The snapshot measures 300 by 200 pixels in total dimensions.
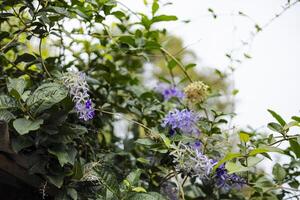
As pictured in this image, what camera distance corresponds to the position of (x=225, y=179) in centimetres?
122

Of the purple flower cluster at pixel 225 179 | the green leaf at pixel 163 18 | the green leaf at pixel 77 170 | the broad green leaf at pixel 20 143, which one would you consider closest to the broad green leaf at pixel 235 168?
the purple flower cluster at pixel 225 179

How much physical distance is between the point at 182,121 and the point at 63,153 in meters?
0.41

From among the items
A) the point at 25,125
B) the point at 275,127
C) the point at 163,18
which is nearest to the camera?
the point at 25,125

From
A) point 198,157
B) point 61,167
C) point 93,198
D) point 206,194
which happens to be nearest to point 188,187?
point 206,194

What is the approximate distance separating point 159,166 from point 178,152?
0.65 ft

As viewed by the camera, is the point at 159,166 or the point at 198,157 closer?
the point at 198,157

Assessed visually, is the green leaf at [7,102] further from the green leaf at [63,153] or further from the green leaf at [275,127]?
the green leaf at [275,127]

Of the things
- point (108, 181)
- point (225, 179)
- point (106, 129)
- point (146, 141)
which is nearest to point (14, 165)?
point (108, 181)

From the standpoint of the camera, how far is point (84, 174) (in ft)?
3.25

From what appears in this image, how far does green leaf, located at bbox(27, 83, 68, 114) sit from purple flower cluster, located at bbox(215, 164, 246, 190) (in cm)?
49

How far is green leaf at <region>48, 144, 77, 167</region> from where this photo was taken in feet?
3.05

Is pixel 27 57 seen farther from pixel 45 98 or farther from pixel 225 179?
pixel 225 179

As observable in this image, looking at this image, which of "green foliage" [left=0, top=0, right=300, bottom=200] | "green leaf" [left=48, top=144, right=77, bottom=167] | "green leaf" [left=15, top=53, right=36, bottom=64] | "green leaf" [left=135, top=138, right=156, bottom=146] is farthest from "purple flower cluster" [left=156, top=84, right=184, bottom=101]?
"green leaf" [left=48, top=144, right=77, bottom=167]

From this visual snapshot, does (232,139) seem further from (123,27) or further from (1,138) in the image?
(1,138)
